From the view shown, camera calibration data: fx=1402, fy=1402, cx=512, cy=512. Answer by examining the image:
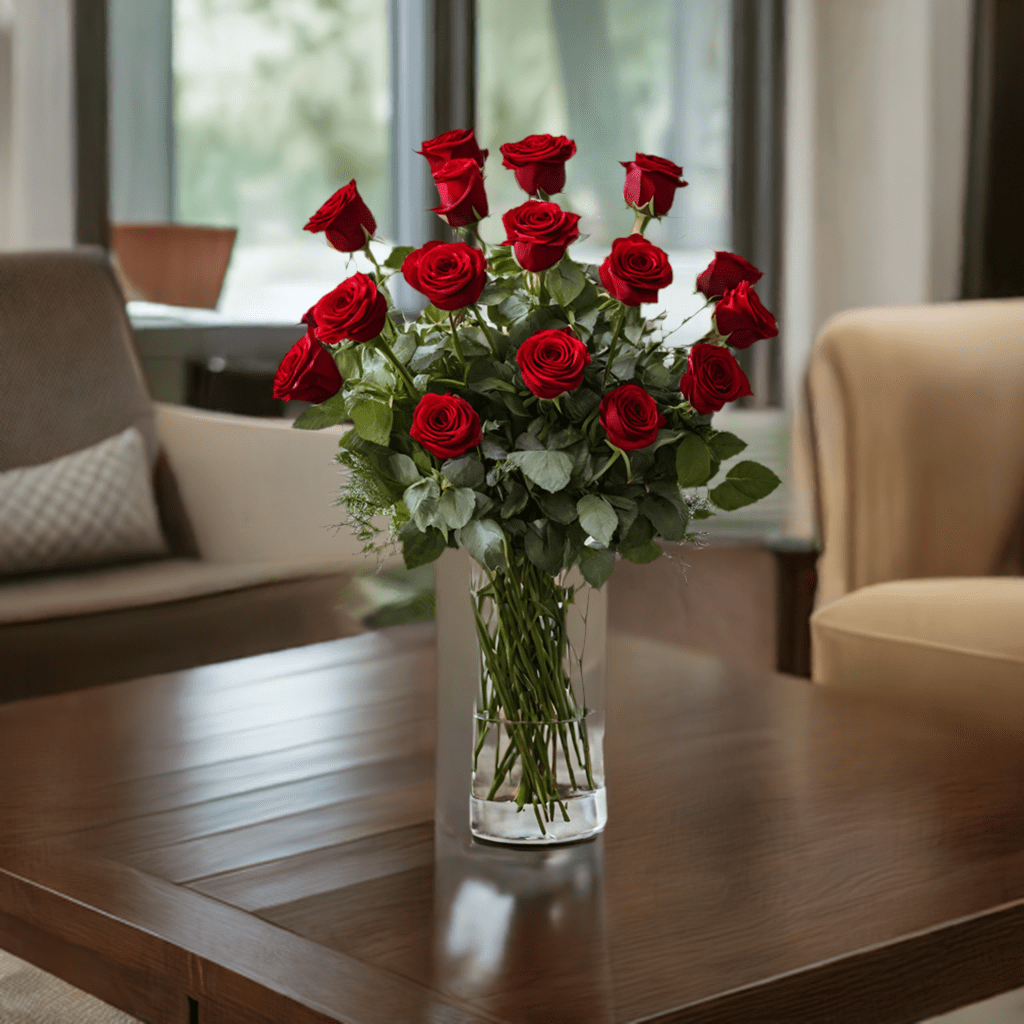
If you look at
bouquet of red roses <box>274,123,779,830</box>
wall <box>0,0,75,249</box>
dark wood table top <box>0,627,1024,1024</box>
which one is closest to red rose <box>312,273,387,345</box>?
bouquet of red roses <box>274,123,779,830</box>

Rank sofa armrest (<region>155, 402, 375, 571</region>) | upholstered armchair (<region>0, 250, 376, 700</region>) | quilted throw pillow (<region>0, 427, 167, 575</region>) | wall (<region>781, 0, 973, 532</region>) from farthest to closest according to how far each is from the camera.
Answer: wall (<region>781, 0, 973, 532</region>) < sofa armrest (<region>155, 402, 375, 571</region>) < quilted throw pillow (<region>0, 427, 167, 575</region>) < upholstered armchair (<region>0, 250, 376, 700</region>)

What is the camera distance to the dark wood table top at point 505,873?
72cm

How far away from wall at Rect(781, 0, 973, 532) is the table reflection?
357 cm

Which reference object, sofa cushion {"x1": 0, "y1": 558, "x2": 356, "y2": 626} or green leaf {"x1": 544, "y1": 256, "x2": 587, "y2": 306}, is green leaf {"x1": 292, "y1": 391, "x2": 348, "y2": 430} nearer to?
green leaf {"x1": 544, "y1": 256, "x2": 587, "y2": 306}

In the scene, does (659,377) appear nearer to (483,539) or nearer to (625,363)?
(625,363)

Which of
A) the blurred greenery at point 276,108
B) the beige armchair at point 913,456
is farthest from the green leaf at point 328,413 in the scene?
the blurred greenery at point 276,108

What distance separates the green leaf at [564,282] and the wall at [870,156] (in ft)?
11.7

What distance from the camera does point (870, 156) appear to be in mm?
4410

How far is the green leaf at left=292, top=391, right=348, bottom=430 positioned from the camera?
2.80 ft

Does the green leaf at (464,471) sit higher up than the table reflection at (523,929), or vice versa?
the green leaf at (464,471)

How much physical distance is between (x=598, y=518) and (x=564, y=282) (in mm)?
144

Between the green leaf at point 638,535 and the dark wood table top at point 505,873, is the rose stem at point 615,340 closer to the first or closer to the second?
the green leaf at point 638,535

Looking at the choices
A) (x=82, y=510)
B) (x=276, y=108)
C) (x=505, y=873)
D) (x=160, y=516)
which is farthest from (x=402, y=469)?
(x=276, y=108)

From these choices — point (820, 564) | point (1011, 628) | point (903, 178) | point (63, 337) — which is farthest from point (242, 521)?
point (903, 178)
